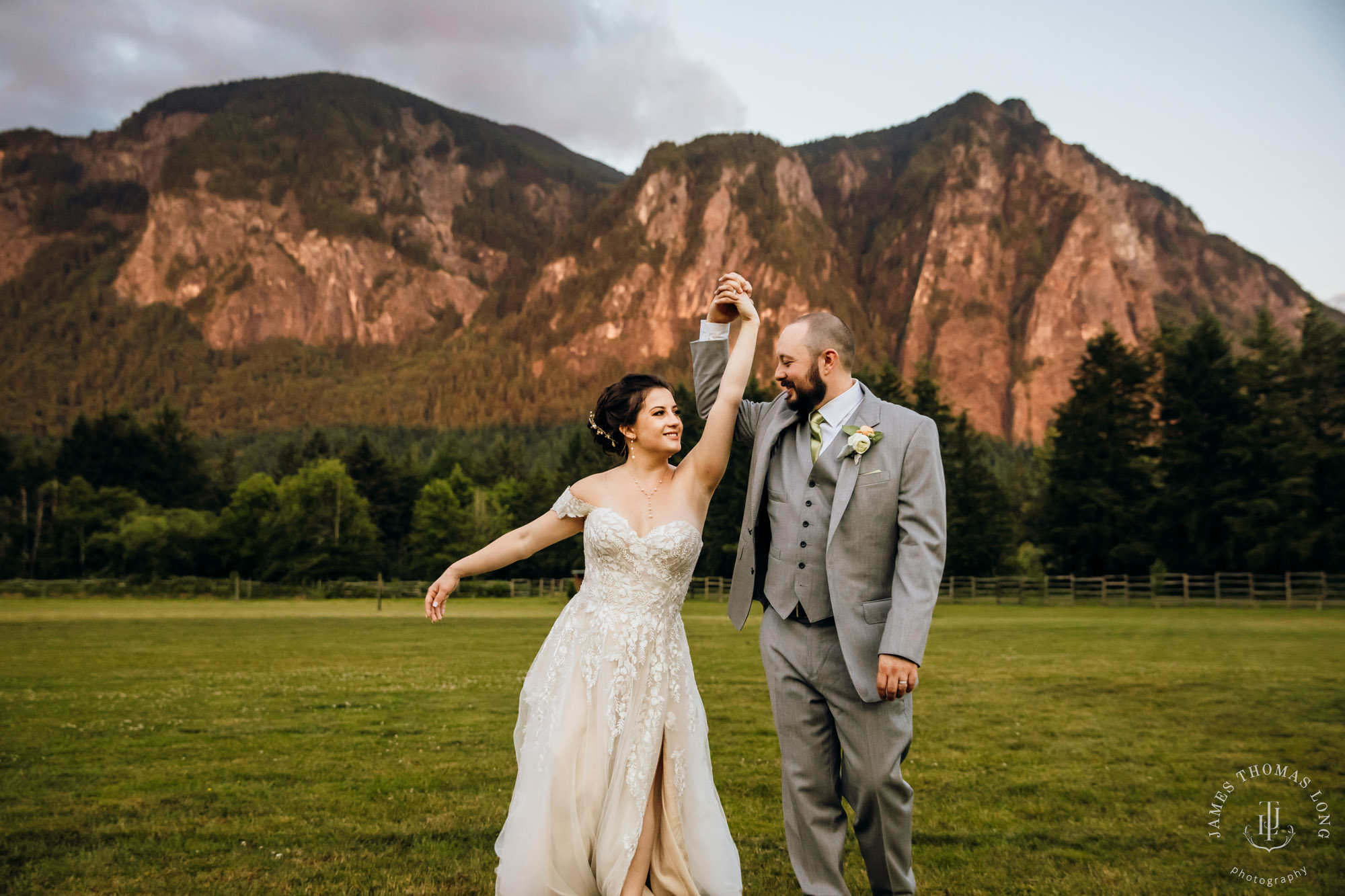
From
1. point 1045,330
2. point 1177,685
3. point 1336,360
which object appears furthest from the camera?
point 1045,330

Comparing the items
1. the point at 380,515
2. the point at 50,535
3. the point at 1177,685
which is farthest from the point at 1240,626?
the point at 50,535

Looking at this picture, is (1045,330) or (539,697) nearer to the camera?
(539,697)

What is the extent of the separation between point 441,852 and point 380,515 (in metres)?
72.6

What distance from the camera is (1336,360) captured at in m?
39.8

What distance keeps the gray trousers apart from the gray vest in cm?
13

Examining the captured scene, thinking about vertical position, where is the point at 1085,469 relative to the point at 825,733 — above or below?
above

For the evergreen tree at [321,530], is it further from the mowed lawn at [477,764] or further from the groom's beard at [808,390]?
the groom's beard at [808,390]

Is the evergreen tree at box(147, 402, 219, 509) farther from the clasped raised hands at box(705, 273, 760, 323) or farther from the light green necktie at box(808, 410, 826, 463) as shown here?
the light green necktie at box(808, 410, 826, 463)

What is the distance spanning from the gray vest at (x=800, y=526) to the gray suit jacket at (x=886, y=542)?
75 mm

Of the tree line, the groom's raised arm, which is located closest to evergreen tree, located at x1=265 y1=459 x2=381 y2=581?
the tree line

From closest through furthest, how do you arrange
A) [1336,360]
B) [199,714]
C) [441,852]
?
1. [441,852]
2. [199,714]
3. [1336,360]

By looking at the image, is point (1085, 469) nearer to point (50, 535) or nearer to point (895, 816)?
point (895, 816)

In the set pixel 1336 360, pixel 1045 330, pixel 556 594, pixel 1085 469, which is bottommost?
pixel 556 594

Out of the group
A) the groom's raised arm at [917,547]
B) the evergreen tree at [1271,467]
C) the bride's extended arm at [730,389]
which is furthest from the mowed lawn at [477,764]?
the evergreen tree at [1271,467]
